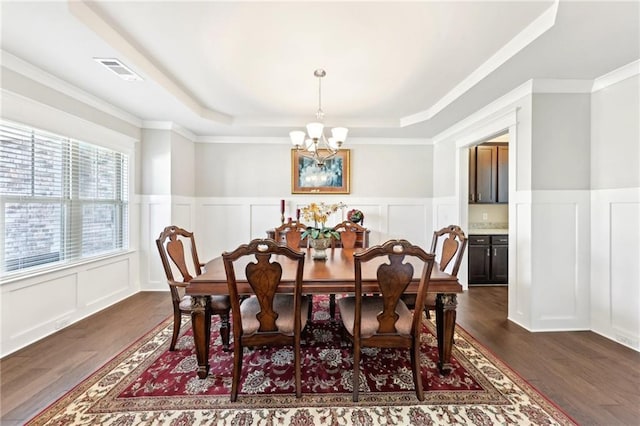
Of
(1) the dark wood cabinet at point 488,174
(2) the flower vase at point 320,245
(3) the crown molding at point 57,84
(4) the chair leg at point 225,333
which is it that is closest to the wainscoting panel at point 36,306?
(4) the chair leg at point 225,333

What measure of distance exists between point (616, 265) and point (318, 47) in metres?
3.43

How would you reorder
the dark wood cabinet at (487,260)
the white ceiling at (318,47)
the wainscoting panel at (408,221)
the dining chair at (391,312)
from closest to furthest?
the dining chair at (391,312) < the white ceiling at (318,47) < the dark wood cabinet at (487,260) < the wainscoting panel at (408,221)

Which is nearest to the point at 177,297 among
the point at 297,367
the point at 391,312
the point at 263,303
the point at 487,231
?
the point at 263,303

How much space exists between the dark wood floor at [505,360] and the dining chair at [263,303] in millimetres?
1311

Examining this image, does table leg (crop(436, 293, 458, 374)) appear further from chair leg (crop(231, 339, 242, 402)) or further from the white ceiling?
the white ceiling

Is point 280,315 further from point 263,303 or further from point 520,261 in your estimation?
point 520,261

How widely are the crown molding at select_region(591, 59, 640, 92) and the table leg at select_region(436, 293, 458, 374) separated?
2595 millimetres

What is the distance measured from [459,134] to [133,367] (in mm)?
4757

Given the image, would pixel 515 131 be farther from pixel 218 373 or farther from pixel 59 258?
pixel 59 258

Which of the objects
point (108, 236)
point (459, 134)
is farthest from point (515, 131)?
point (108, 236)

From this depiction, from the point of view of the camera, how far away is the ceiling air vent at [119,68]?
7.72 ft

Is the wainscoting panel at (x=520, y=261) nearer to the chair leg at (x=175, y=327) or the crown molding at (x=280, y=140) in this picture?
the crown molding at (x=280, y=140)

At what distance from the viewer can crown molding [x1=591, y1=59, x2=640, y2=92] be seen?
7.91ft

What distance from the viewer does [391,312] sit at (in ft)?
5.80
